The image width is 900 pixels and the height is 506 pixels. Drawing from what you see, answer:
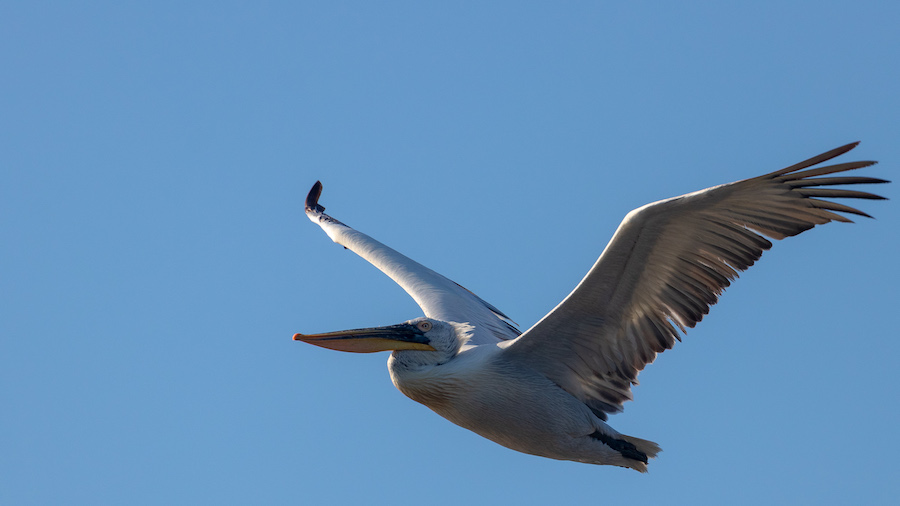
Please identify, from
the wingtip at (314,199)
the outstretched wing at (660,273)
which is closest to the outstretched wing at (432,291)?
the wingtip at (314,199)

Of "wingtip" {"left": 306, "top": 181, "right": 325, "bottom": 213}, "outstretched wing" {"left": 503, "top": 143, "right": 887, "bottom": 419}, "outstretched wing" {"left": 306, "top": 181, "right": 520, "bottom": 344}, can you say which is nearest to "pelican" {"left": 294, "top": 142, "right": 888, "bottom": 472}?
"outstretched wing" {"left": 503, "top": 143, "right": 887, "bottom": 419}

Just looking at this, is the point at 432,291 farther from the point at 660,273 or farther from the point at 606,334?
the point at 660,273

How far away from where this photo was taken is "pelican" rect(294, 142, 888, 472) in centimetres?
704

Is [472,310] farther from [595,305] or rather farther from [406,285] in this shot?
[595,305]

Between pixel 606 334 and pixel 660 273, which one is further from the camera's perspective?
pixel 606 334

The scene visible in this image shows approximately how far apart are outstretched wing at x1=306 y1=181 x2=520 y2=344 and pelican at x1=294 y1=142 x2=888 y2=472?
96cm

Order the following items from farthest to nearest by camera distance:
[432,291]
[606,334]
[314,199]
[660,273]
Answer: [314,199] → [432,291] → [606,334] → [660,273]

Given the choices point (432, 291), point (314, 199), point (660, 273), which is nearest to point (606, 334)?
point (660, 273)

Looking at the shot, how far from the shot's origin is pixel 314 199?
42.5 feet

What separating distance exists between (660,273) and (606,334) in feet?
2.02

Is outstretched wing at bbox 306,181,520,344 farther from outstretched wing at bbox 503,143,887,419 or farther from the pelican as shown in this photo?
outstretched wing at bbox 503,143,887,419

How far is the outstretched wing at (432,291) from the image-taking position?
943cm

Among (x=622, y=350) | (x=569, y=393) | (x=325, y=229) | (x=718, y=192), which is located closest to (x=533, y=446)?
(x=569, y=393)

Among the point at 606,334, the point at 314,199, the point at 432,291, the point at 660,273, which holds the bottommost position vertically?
the point at 606,334
